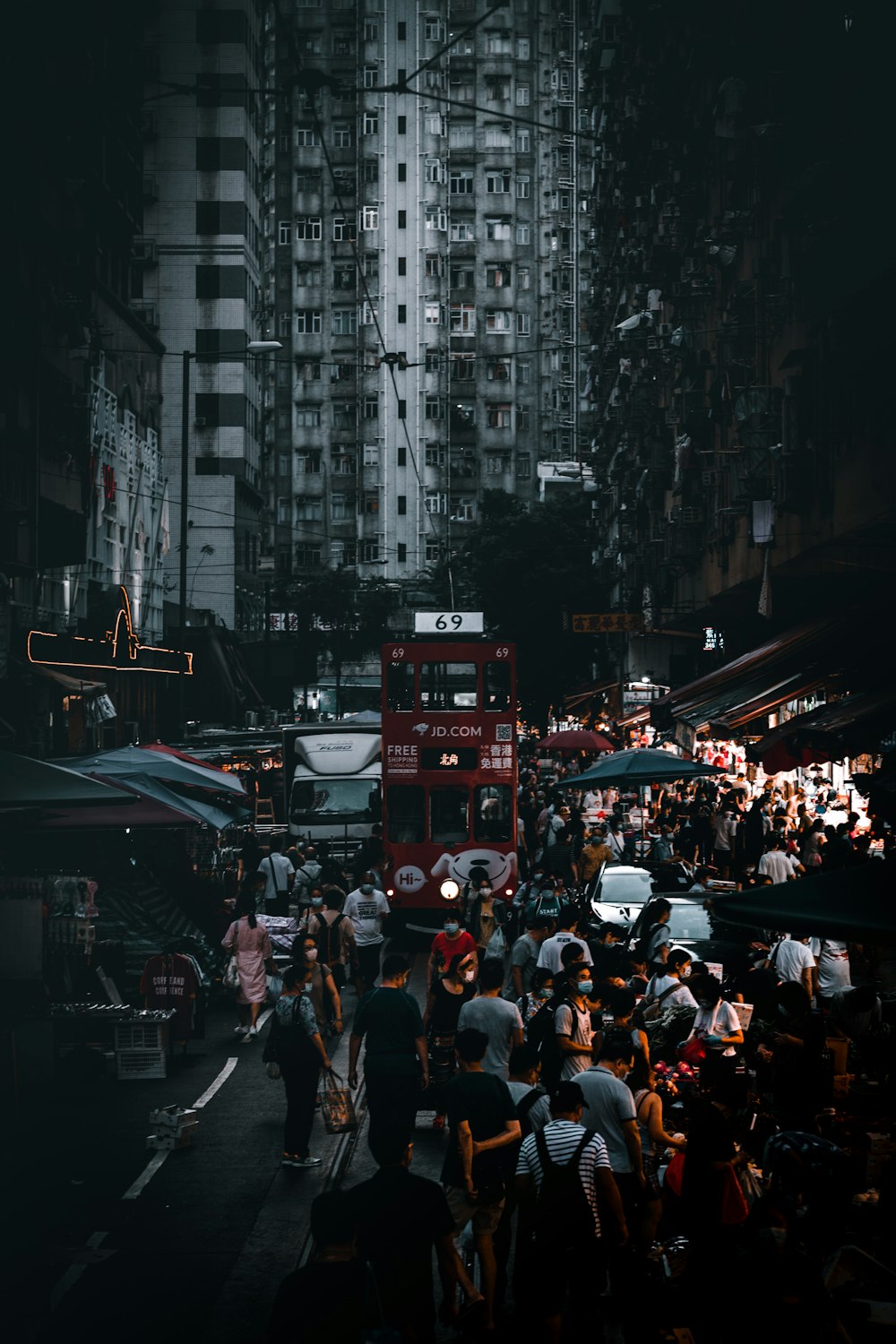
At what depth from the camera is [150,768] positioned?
19.8m

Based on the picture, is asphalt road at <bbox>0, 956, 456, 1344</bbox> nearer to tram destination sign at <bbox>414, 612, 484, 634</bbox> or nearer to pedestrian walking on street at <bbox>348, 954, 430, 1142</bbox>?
pedestrian walking on street at <bbox>348, 954, 430, 1142</bbox>

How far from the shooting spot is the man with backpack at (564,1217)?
664 cm

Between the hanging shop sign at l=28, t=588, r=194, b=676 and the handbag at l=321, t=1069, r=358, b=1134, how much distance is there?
1856cm

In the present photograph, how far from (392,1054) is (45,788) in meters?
4.38

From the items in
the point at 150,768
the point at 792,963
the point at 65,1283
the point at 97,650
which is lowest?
the point at 65,1283

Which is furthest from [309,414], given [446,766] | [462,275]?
[446,766]

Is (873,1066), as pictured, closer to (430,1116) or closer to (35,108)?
(430,1116)

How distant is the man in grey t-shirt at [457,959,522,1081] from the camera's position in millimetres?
9852

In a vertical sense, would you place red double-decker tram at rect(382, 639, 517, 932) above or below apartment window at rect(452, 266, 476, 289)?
below

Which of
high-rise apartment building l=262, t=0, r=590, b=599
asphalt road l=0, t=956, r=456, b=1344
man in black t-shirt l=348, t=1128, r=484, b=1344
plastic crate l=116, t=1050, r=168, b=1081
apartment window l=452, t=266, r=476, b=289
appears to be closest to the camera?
man in black t-shirt l=348, t=1128, r=484, b=1344

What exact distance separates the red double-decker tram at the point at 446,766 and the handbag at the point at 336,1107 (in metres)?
10.8

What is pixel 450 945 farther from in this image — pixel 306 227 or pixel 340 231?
pixel 306 227

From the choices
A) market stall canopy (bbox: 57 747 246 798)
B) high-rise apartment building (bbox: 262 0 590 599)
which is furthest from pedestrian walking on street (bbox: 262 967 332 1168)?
high-rise apartment building (bbox: 262 0 590 599)

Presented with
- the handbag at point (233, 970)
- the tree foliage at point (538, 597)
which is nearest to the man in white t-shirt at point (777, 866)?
the handbag at point (233, 970)
